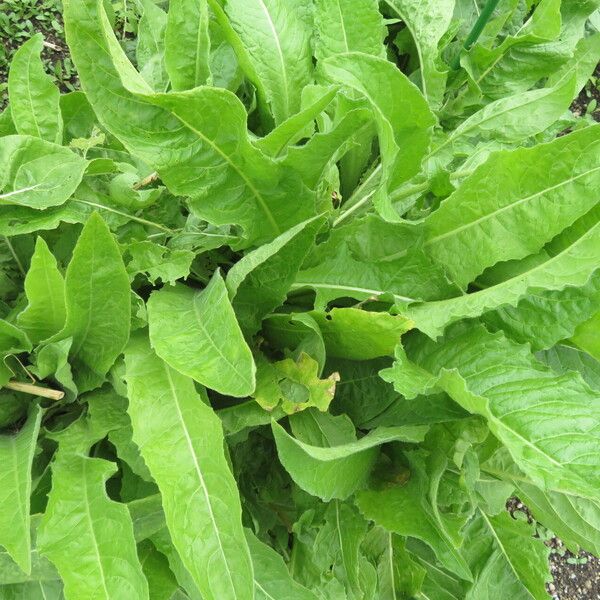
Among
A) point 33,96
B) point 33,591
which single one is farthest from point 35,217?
point 33,591

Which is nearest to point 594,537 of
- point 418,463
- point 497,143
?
point 418,463

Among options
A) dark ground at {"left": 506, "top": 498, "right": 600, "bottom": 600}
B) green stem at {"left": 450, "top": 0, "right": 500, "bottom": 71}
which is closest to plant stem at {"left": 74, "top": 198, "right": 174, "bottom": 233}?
green stem at {"left": 450, "top": 0, "right": 500, "bottom": 71}

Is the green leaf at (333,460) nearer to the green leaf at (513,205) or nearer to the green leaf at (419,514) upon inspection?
the green leaf at (419,514)

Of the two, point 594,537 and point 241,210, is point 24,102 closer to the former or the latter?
point 241,210

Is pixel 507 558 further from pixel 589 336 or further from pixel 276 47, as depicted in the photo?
pixel 276 47

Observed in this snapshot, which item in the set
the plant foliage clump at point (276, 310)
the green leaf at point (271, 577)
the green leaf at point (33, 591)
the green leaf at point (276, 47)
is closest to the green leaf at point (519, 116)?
the plant foliage clump at point (276, 310)

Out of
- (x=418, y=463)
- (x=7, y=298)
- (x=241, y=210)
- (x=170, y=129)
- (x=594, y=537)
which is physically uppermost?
(x=170, y=129)
